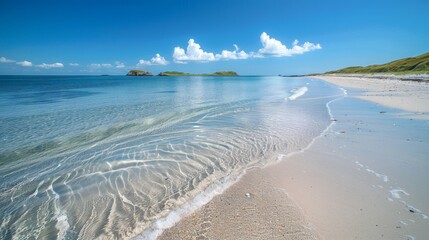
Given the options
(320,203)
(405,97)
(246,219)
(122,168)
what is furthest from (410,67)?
(122,168)

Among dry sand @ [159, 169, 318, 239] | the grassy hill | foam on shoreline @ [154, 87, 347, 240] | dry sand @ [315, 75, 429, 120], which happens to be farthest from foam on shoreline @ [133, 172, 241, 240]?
the grassy hill

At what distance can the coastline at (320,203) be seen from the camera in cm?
372

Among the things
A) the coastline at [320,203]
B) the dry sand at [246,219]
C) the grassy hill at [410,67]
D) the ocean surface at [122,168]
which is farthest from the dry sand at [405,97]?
the grassy hill at [410,67]

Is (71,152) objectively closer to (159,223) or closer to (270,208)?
(159,223)

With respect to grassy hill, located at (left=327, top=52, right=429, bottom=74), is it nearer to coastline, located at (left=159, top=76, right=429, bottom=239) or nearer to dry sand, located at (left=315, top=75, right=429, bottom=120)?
dry sand, located at (left=315, top=75, right=429, bottom=120)

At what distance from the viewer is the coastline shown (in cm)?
372

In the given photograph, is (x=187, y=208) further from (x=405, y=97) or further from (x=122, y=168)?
(x=405, y=97)

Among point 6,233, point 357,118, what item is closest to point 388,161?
point 357,118

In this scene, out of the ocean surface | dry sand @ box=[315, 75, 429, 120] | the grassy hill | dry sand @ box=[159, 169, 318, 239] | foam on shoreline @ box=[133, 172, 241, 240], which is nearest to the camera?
dry sand @ box=[159, 169, 318, 239]

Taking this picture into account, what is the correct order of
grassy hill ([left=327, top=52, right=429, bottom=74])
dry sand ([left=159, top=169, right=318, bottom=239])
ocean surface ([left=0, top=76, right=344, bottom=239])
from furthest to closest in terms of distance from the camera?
grassy hill ([left=327, top=52, right=429, bottom=74]), ocean surface ([left=0, top=76, right=344, bottom=239]), dry sand ([left=159, top=169, right=318, bottom=239])

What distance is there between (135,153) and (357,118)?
12.7 metres

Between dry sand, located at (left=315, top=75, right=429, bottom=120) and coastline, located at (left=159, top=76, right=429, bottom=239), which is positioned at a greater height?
coastline, located at (left=159, top=76, right=429, bottom=239)

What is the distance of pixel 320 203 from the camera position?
4.54 meters

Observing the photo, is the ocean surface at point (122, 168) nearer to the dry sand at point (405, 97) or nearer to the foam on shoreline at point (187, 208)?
the foam on shoreline at point (187, 208)
